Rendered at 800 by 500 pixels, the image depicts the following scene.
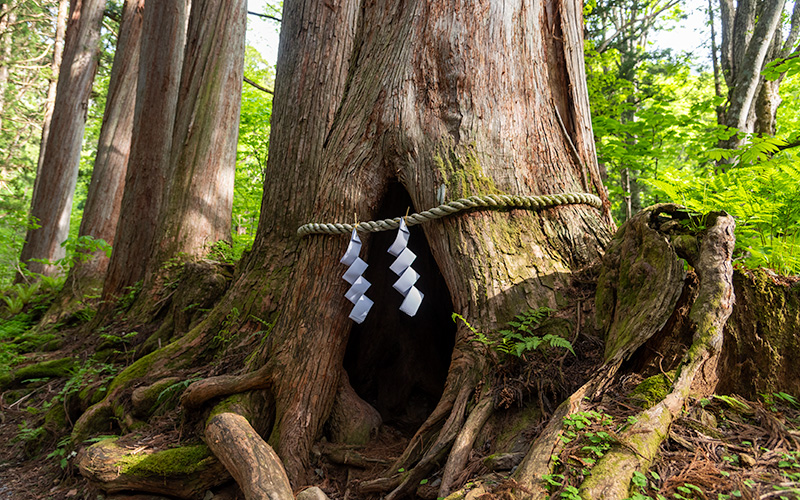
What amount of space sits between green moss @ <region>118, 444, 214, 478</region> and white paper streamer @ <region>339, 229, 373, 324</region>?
1.26 metres

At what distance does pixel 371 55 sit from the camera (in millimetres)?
3564

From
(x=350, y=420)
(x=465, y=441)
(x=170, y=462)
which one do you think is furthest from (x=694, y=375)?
(x=170, y=462)

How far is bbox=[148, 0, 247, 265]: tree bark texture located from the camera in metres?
5.59

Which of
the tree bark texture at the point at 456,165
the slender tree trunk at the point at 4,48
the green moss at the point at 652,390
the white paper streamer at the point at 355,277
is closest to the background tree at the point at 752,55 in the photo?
the tree bark texture at the point at 456,165

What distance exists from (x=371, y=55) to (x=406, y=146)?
37.6 inches

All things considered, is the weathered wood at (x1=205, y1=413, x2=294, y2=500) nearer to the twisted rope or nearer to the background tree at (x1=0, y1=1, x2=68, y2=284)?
the twisted rope

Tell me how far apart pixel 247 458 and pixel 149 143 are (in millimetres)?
5366

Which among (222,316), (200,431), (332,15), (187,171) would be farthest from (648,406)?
(187,171)

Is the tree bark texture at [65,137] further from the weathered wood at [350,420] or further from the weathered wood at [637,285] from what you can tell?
the weathered wood at [637,285]

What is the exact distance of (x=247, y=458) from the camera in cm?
256

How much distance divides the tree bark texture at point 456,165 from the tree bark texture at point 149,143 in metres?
3.67

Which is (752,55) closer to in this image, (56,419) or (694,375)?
(694,375)

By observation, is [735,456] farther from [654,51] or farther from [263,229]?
[654,51]

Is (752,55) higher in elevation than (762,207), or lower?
higher
